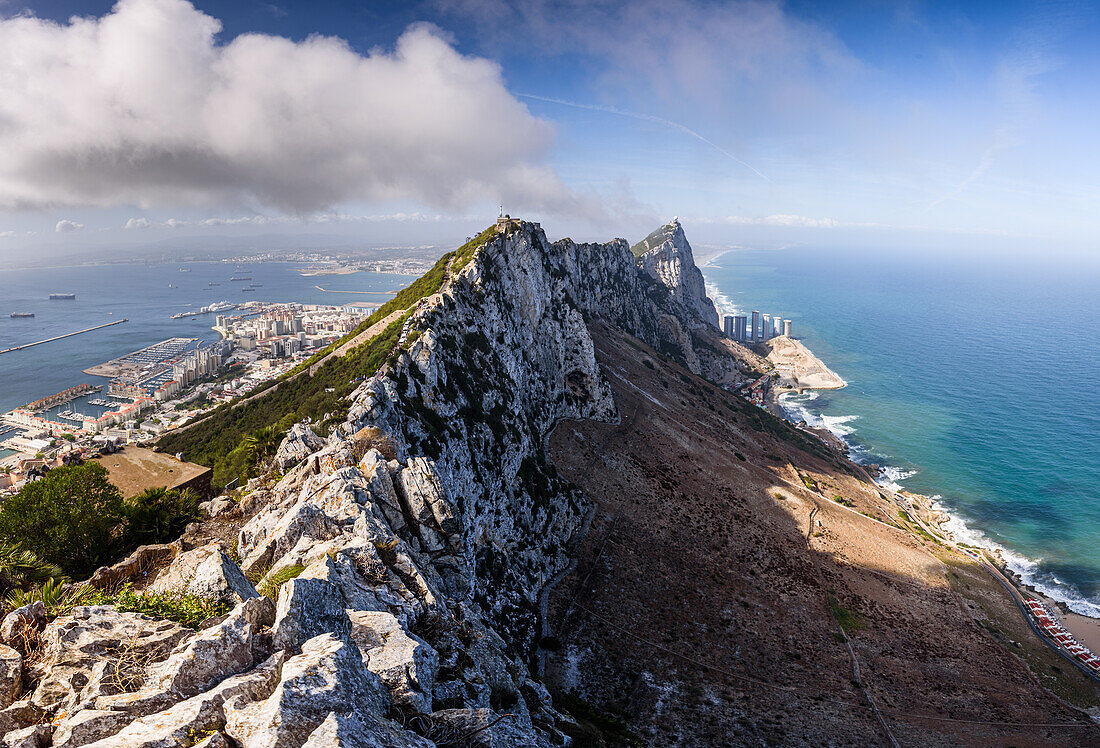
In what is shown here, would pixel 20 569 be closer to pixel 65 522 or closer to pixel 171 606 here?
pixel 65 522

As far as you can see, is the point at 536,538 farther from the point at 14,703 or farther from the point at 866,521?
the point at 866,521

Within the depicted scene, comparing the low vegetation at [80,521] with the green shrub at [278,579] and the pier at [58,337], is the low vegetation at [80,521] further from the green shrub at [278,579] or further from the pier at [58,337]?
the pier at [58,337]

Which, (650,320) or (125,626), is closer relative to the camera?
(125,626)

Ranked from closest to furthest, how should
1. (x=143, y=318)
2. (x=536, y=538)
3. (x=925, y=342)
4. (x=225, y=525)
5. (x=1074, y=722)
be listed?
(x=225, y=525)
(x=1074, y=722)
(x=536, y=538)
(x=925, y=342)
(x=143, y=318)

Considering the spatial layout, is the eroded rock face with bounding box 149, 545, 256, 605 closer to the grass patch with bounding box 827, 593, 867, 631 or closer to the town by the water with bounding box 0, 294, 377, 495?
the town by the water with bounding box 0, 294, 377, 495

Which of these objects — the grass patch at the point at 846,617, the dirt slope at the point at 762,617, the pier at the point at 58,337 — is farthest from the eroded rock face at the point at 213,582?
the pier at the point at 58,337

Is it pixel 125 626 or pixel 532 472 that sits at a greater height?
pixel 125 626

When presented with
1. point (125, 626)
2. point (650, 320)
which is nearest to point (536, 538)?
point (125, 626)

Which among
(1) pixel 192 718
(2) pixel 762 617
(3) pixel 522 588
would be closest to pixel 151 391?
(3) pixel 522 588
